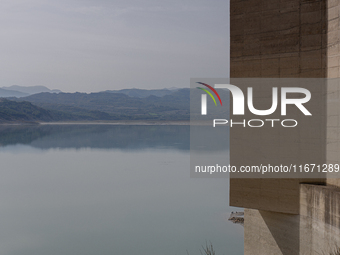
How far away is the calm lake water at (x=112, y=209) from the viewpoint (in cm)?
1337

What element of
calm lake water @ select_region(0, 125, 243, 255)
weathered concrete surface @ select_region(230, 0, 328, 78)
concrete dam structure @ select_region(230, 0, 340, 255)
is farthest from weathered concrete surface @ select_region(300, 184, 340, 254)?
calm lake water @ select_region(0, 125, 243, 255)

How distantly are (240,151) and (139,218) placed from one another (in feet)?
29.1

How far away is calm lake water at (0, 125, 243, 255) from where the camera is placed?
1337cm

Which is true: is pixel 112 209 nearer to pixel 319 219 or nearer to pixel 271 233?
pixel 271 233

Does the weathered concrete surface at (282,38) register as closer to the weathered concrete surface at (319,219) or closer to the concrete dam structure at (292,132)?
the concrete dam structure at (292,132)

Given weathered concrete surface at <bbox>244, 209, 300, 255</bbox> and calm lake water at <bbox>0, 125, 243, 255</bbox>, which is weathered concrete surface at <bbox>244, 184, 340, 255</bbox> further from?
calm lake water at <bbox>0, 125, 243, 255</bbox>

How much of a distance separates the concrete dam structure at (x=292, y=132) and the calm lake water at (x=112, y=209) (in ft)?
16.6

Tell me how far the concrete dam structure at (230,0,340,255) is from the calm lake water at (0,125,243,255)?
505cm

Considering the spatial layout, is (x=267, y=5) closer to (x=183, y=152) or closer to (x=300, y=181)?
(x=300, y=181)

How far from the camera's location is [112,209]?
58.1ft

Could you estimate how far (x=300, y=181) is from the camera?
8.20 metres

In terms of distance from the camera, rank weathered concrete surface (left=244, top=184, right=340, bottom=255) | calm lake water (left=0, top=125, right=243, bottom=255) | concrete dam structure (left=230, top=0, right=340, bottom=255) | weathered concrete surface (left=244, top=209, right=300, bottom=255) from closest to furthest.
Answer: weathered concrete surface (left=244, top=184, right=340, bottom=255), concrete dam structure (left=230, top=0, right=340, bottom=255), weathered concrete surface (left=244, top=209, right=300, bottom=255), calm lake water (left=0, top=125, right=243, bottom=255)

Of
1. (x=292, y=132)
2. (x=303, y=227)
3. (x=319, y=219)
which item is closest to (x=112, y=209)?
(x=303, y=227)

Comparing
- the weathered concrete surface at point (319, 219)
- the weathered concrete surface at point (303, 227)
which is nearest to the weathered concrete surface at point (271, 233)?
the weathered concrete surface at point (303, 227)
